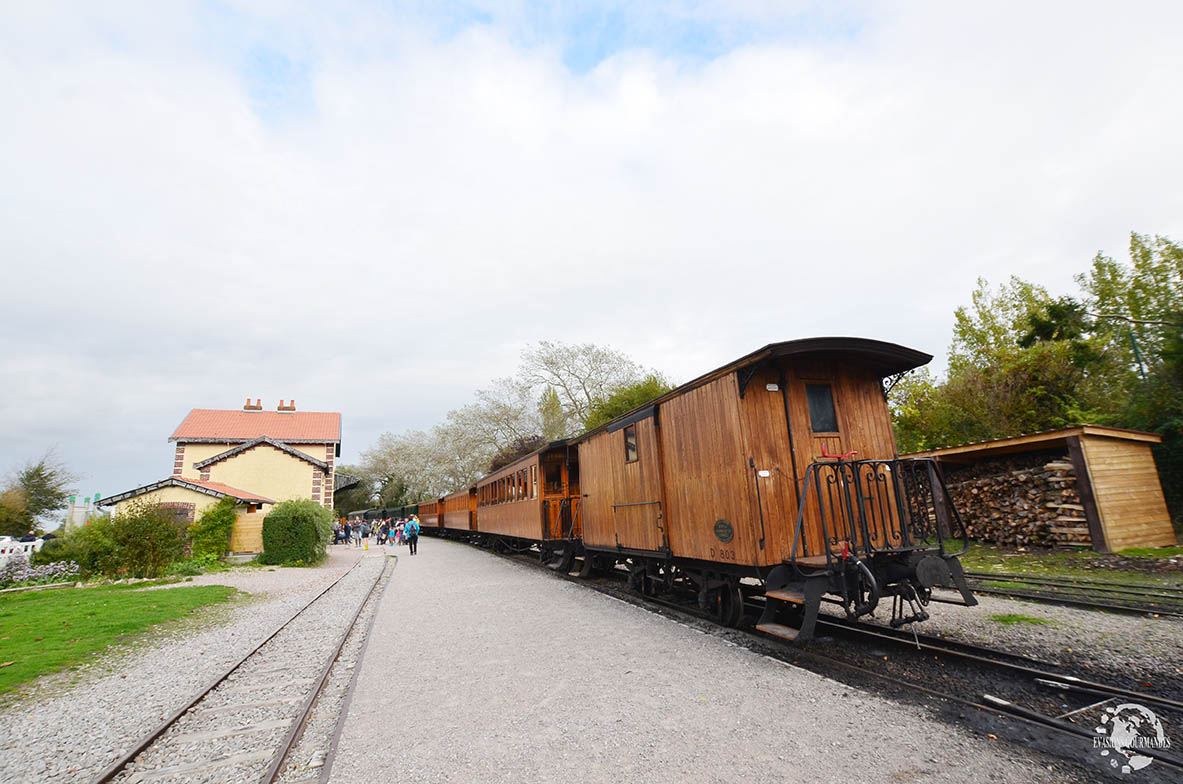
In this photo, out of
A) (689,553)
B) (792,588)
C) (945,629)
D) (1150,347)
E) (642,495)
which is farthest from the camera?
(1150,347)

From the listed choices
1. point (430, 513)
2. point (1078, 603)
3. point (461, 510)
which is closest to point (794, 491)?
point (1078, 603)

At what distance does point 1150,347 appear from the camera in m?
14.1

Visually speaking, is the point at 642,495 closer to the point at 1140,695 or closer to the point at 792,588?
the point at 792,588

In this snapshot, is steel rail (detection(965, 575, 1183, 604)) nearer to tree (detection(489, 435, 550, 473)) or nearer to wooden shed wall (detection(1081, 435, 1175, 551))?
wooden shed wall (detection(1081, 435, 1175, 551))

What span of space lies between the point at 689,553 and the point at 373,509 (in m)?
56.2

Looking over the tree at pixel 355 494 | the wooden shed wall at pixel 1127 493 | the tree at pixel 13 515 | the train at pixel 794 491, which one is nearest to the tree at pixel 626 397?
the wooden shed wall at pixel 1127 493

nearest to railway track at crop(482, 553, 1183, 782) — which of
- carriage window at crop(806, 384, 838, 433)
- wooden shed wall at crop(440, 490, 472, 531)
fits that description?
carriage window at crop(806, 384, 838, 433)

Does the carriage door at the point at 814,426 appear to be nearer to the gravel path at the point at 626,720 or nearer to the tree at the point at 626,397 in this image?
the gravel path at the point at 626,720

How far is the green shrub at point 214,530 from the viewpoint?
1875cm

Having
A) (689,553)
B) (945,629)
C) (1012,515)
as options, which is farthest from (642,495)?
(1012,515)

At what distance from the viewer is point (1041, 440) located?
1106cm

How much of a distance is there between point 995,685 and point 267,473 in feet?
92.8

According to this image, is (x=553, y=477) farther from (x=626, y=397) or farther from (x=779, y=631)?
(x=626, y=397)

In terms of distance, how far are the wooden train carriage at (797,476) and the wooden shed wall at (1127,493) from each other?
753 cm
